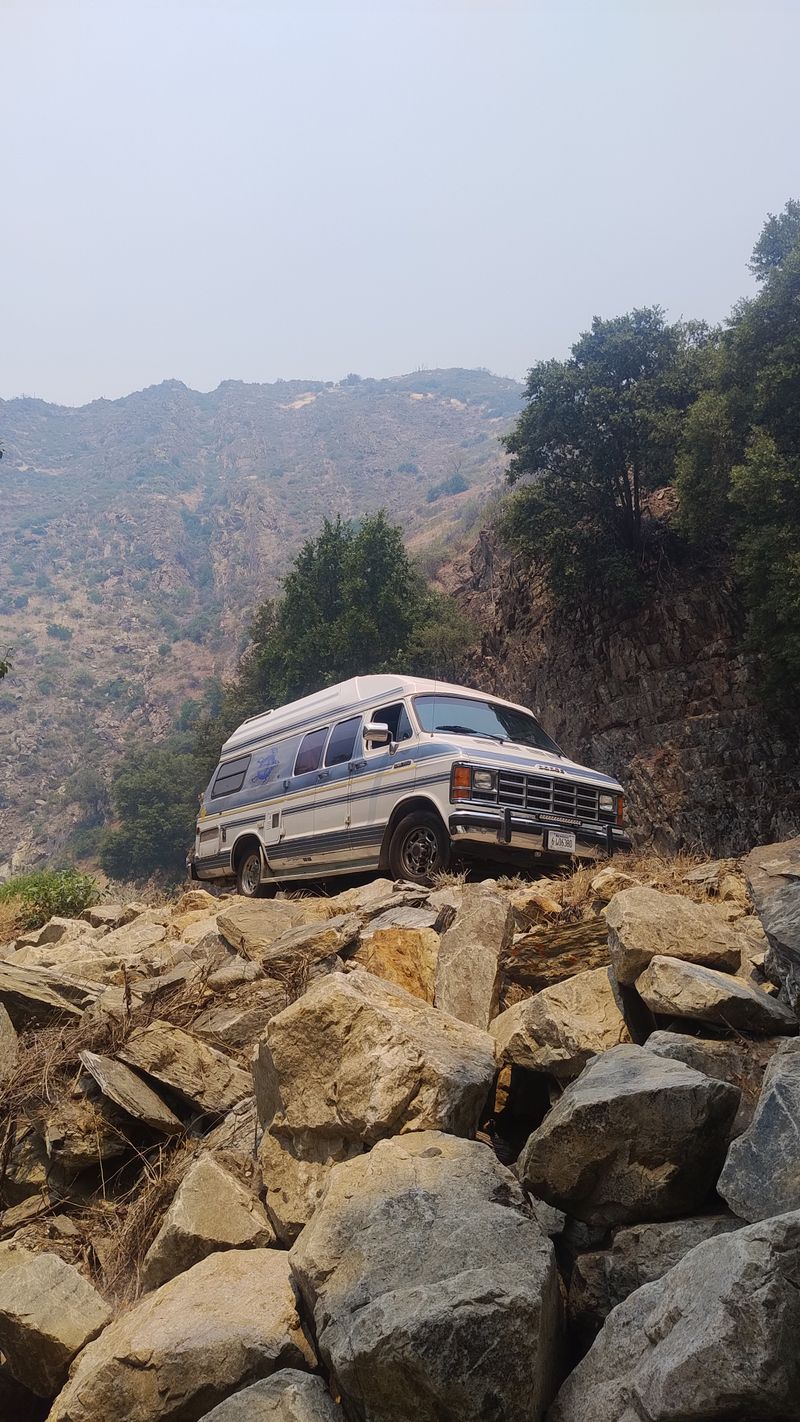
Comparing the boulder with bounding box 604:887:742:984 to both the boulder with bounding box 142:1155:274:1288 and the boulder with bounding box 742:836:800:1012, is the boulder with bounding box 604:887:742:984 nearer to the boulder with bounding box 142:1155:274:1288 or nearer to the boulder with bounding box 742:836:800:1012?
the boulder with bounding box 742:836:800:1012

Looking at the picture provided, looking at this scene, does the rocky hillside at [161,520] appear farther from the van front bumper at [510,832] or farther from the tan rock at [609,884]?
the tan rock at [609,884]

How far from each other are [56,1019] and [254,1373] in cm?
318

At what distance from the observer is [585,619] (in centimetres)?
2669

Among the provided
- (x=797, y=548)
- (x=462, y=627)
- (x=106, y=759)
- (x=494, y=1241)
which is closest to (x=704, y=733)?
(x=797, y=548)

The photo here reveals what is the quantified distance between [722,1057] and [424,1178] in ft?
4.10

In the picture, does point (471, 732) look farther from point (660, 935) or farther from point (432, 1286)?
point (432, 1286)

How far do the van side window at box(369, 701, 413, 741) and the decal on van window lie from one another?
2.45m

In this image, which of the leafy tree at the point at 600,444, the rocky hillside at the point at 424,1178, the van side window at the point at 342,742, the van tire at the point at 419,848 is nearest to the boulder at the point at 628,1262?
the rocky hillside at the point at 424,1178

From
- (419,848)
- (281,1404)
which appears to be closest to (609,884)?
(419,848)

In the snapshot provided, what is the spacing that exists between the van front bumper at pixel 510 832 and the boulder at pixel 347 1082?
454cm

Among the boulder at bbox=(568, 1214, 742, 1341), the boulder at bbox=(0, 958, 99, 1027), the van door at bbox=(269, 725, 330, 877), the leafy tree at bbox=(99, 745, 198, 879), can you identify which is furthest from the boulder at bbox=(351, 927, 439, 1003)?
the leafy tree at bbox=(99, 745, 198, 879)

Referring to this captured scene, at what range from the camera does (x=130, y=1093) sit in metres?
4.73

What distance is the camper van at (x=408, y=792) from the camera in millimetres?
8953

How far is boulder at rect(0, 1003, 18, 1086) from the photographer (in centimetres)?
514
